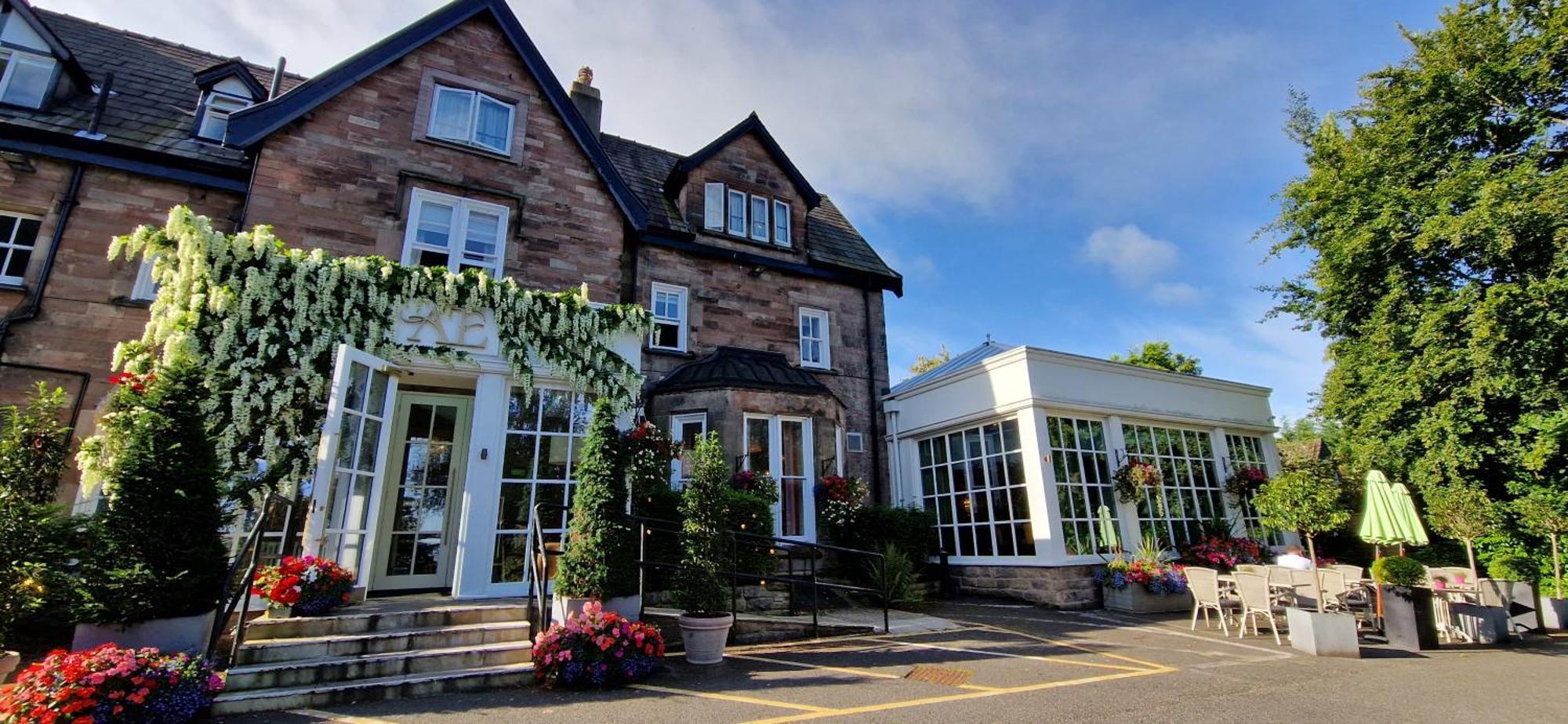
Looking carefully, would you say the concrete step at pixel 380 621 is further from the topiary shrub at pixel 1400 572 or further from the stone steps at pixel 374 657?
the topiary shrub at pixel 1400 572

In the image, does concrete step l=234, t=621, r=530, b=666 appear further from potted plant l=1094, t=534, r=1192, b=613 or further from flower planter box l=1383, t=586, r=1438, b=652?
flower planter box l=1383, t=586, r=1438, b=652

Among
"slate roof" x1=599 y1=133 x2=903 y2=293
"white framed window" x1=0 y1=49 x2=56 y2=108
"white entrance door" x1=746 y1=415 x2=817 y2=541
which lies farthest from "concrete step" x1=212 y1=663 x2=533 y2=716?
"white framed window" x1=0 y1=49 x2=56 y2=108

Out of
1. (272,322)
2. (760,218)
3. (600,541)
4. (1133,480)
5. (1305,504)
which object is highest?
(760,218)

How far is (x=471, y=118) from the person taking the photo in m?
11.5

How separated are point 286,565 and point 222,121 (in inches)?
360

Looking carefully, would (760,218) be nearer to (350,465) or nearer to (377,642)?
(350,465)

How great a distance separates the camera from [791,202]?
614 inches

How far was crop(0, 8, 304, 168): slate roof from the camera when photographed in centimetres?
993

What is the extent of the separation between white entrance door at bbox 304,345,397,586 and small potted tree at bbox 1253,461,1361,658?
1107cm

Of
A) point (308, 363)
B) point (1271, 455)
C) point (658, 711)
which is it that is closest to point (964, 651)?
point (658, 711)

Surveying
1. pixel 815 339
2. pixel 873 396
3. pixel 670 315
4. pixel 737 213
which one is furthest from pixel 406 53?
pixel 873 396

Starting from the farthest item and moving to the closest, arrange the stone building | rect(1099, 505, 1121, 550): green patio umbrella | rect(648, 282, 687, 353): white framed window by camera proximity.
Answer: rect(648, 282, 687, 353): white framed window → rect(1099, 505, 1121, 550): green patio umbrella → the stone building

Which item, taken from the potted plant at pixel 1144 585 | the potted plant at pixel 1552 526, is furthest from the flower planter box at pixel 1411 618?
the potted plant at pixel 1552 526

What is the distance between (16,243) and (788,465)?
12079 millimetres
